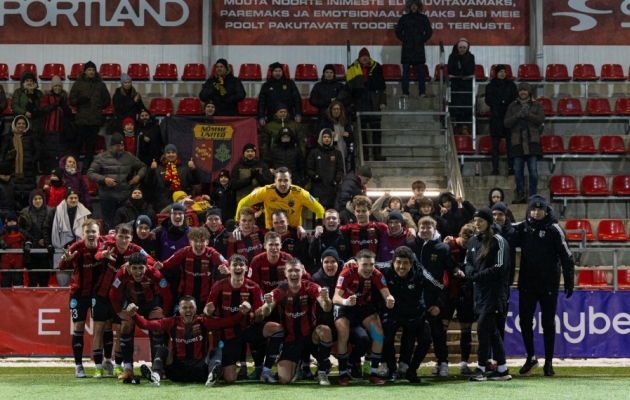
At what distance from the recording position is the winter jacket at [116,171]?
1678 cm

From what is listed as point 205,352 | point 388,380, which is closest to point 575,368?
point 388,380

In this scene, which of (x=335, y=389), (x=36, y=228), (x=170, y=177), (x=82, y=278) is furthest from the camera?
(x=170, y=177)

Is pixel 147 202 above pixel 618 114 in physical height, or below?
below

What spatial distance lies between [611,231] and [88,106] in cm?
929

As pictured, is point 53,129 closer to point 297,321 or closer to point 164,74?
point 164,74

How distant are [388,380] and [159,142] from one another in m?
7.99

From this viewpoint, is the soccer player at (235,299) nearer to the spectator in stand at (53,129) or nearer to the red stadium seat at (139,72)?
the spectator in stand at (53,129)

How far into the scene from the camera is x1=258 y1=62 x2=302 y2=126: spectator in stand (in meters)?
18.8

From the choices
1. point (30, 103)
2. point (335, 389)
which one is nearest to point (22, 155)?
point (30, 103)

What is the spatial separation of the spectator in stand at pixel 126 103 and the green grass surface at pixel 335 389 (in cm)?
734

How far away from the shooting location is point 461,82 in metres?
20.0

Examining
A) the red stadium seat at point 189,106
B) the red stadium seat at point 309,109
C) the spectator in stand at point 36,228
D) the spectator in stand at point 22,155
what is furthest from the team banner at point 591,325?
the red stadium seat at point 189,106

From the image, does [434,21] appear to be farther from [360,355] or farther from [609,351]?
[360,355]

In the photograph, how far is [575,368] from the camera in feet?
43.9
